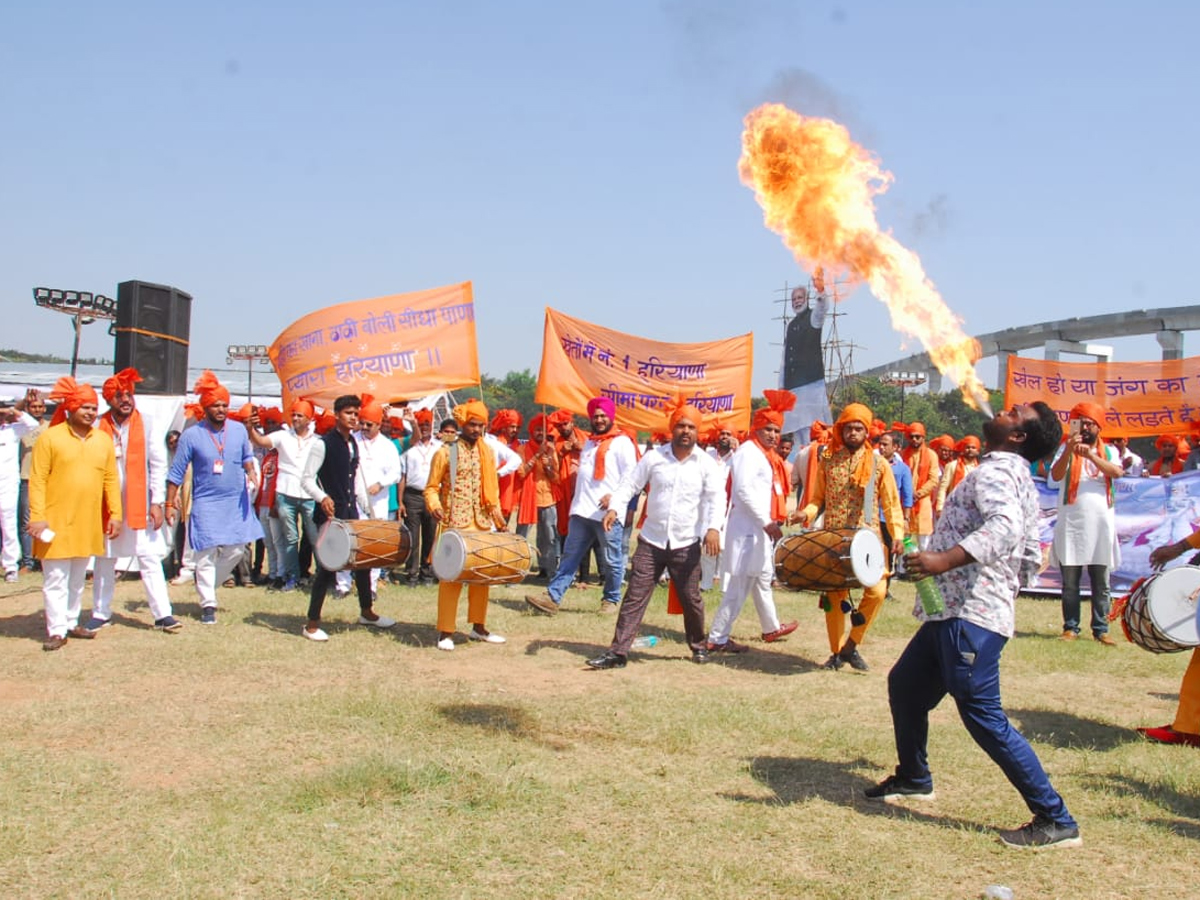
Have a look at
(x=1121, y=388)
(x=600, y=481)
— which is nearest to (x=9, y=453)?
(x=600, y=481)

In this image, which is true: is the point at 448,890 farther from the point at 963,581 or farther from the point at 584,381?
the point at 584,381

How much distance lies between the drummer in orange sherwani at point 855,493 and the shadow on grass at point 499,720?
8.32 ft

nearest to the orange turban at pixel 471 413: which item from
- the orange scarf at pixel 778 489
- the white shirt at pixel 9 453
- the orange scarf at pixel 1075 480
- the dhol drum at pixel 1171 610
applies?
the orange scarf at pixel 778 489

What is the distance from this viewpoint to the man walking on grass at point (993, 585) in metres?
4.76

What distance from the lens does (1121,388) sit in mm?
14680

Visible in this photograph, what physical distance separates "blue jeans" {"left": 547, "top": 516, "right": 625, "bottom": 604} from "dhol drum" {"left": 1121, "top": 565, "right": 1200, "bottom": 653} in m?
5.45

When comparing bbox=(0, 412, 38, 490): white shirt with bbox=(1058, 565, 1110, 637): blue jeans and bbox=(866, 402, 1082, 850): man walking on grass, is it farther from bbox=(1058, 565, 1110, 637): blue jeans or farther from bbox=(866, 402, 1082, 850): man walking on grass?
bbox=(1058, 565, 1110, 637): blue jeans

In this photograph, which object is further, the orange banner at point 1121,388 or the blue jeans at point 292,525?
the orange banner at point 1121,388

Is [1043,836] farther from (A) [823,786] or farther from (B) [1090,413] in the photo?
(B) [1090,413]

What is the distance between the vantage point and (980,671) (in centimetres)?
482

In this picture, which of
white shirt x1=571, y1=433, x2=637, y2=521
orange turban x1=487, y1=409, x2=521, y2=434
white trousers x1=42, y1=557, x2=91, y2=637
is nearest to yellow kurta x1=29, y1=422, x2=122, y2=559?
white trousers x1=42, y1=557, x2=91, y2=637

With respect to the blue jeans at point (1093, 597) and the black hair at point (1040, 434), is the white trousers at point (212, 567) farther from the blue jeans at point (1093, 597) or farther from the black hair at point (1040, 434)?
the blue jeans at point (1093, 597)

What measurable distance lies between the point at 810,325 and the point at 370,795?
4673cm

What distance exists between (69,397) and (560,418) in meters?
6.23
